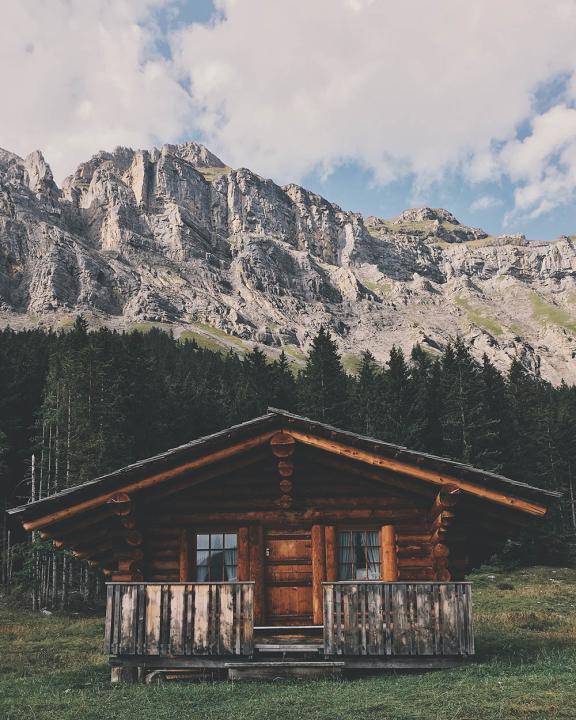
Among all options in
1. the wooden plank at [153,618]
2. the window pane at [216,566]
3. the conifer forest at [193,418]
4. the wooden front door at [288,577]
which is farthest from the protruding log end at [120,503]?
the conifer forest at [193,418]

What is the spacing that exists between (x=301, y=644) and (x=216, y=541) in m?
3.04

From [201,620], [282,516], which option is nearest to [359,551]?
[282,516]

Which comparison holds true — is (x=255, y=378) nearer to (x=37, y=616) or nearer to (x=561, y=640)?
(x=37, y=616)

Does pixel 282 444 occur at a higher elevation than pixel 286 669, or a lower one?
higher

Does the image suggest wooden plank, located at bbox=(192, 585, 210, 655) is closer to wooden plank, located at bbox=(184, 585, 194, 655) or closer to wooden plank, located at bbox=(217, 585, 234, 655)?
wooden plank, located at bbox=(184, 585, 194, 655)

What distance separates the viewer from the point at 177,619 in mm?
13852

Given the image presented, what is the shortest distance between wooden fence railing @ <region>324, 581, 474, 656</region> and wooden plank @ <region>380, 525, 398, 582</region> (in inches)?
48.0

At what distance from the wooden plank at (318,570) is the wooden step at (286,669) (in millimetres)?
1247

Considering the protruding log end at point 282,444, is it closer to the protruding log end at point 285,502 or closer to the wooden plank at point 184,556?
the protruding log end at point 285,502

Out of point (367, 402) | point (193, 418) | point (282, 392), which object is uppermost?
point (282, 392)

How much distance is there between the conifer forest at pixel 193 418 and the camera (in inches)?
1614

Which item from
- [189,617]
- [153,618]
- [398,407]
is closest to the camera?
[189,617]

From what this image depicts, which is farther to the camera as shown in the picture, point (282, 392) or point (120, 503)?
point (282, 392)

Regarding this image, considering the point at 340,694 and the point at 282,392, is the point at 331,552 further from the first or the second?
the point at 282,392
